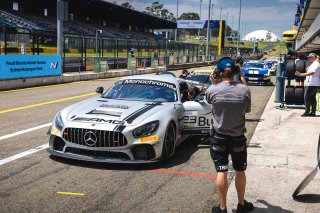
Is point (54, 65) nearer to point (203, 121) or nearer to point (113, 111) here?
point (203, 121)

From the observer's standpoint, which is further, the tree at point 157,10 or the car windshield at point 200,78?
the tree at point 157,10

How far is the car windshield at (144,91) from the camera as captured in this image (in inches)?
303

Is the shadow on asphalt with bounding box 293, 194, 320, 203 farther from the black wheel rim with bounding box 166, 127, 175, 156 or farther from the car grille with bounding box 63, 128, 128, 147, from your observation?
the car grille with bounding box 63, 128, 128, 147

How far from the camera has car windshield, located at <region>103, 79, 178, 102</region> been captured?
303 inches

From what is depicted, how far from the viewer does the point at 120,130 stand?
6.07 meters

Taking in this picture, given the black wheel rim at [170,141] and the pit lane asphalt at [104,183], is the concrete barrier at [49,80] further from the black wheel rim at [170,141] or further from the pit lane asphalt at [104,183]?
the black wheel rim at [170,141]

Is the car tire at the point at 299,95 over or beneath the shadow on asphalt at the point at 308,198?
over

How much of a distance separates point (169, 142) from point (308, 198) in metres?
2.39

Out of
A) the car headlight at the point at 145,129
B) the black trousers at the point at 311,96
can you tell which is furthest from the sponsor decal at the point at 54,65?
the car headlight at the point at 145,129

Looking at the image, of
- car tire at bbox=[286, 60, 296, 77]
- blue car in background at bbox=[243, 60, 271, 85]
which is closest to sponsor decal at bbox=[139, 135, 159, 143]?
car tire at bbox=[286, 60, 296, 77]

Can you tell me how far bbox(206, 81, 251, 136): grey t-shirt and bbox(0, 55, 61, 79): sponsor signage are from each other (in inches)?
611

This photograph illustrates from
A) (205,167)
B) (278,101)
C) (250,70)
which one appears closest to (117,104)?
(205,167)

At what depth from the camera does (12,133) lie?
8.60 m

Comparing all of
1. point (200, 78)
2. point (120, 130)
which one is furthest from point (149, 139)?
point (200, 78)
